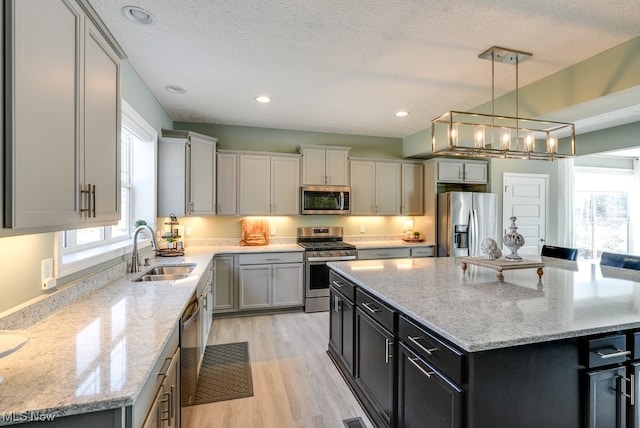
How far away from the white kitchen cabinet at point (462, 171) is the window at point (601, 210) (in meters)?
2.52

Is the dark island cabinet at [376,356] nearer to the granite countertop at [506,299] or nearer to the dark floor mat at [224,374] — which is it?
the granite countertop at [506,299]

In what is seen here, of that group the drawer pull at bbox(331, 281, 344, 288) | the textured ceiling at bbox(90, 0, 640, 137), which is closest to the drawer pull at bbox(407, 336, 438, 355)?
the drawer pull at bbox(331, 281, 344, 288)

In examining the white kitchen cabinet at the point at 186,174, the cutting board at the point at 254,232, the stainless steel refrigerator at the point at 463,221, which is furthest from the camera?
the stainless steel refrigerator at the point at 463,221

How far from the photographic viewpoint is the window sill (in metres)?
1.74

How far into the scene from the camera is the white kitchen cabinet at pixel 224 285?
13.0ft

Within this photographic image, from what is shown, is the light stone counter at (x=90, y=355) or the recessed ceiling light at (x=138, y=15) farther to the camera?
the recessed ceiling light at (x=138, y=15)

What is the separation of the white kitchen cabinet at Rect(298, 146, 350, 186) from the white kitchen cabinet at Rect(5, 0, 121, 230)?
3.02 metres

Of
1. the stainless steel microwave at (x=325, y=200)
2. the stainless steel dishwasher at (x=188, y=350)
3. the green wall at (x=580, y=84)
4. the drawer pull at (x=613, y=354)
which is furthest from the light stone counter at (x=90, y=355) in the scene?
the green wall at (x=580, y=84)

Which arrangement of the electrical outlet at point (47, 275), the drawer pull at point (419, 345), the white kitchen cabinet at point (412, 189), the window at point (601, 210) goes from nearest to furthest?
Result: 1. the drawer pull at point (419, 345)
2. the electrical outlet at point (47, 275)
3. the white kitchen cabinet at point (412, 189)
4. the window at point (601, 210)

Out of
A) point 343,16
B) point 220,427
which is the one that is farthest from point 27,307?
point 343,16

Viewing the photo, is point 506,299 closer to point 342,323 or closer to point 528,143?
point 342,323

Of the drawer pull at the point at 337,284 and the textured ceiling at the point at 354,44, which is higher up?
the textured ceiling at the point at 354,44

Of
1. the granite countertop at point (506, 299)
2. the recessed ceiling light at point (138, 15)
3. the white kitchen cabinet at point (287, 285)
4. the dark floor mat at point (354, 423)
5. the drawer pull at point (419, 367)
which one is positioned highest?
the recessed ceiling light at point (138, 15)

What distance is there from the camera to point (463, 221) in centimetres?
468
